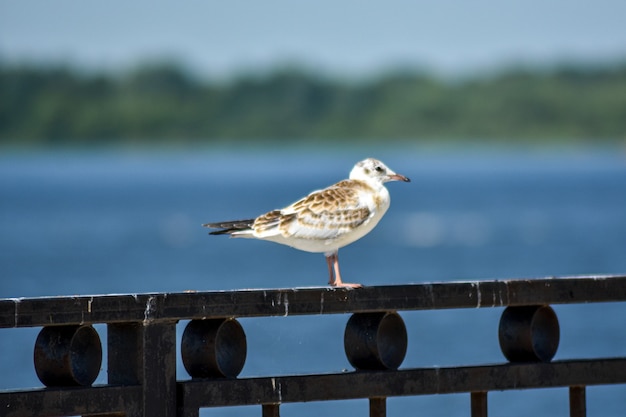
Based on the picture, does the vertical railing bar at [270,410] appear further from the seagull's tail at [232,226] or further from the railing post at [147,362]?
the seagull's tail at [232,226]

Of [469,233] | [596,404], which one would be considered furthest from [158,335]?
[469,233]

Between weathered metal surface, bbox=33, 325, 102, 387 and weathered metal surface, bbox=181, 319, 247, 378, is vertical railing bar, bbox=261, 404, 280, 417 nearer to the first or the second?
weathered metal surface, bbox=181, 319, 247, 378

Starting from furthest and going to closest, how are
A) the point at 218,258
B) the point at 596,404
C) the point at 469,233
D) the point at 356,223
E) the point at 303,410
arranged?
the point at 469,233 → the point at 218,258 → the point at 596,404 → the point at 303,410 → the point at 356,223

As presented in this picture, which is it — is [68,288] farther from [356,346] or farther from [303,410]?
[356,346]

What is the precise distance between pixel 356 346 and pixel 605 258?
176 ft

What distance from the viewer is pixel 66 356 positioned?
3.84 meters

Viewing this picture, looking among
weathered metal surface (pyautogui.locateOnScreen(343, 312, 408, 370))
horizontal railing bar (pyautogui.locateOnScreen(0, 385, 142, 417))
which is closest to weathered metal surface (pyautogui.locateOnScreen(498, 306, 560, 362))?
weathered metal surface (pyautogui.locateOnScreen(343, 312, 408, 370))

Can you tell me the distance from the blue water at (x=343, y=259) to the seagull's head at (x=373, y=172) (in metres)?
0.81

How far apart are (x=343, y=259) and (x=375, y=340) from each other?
182 feet

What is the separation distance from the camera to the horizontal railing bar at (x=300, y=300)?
12.5 feet

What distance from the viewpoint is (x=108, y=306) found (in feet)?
12.7

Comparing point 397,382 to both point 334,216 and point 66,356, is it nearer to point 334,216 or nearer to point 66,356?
point 66,356

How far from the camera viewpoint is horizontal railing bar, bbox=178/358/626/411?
3.94m

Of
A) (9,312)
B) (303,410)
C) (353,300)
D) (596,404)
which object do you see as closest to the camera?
(9,312)
